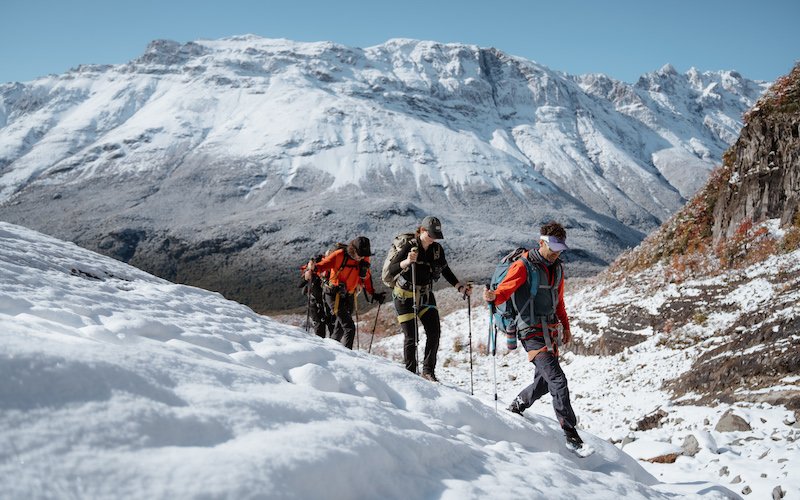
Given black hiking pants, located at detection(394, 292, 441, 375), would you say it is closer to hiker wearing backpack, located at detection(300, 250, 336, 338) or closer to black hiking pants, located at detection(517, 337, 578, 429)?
black hiking pants, located at detection(517, 337, 578, 429)

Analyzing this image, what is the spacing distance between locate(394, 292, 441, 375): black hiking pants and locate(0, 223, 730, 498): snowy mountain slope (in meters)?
1.31

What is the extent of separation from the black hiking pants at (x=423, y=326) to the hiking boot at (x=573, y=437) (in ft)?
7.28

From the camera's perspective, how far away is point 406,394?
18.7 ft

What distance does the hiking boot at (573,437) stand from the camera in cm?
582

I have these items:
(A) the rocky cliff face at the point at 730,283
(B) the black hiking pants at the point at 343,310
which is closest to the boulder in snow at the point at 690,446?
(A) the rocky cliff face at the point at 730,283

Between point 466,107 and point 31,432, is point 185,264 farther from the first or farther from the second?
point 466,107

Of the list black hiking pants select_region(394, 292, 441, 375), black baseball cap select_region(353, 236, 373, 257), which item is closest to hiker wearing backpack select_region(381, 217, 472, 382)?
black hiking pants select_region(394, 292, 441, 375)

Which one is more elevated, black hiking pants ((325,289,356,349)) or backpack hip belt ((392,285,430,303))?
backpack hip belt ((392,285,430,303))

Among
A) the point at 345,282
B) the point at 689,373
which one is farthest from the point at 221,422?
the point at 689,373

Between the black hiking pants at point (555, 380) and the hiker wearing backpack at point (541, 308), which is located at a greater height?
the hiker wearing backpack at point (541, 308)

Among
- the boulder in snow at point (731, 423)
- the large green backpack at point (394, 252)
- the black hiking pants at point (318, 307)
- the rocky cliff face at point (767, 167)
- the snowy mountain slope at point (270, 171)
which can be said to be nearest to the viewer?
the boulder in snow at point (731, 423)

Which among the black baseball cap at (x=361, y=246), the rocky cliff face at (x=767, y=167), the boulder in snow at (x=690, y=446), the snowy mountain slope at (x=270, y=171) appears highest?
the snowy mountain slope at (x=270, y=171)

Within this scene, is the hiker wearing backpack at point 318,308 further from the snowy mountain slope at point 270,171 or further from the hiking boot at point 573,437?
the snowy mountain slope at point 270,171

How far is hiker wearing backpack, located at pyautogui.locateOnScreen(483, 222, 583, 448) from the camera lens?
19.0 ft
